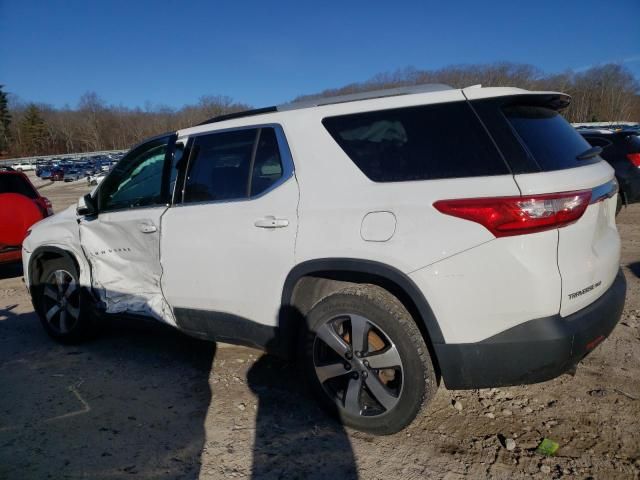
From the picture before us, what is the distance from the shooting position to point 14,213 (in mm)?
6473

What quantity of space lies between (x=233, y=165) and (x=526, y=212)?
1.88 meters

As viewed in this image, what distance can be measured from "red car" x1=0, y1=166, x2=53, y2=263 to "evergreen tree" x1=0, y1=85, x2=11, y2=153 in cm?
11307

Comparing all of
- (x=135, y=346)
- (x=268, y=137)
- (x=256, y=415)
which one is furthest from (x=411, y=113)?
(x=135, y=346)

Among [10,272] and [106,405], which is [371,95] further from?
[10,272]

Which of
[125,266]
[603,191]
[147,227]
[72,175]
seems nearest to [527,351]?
[603,191]

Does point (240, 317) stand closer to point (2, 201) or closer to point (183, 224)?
point (183, 224)

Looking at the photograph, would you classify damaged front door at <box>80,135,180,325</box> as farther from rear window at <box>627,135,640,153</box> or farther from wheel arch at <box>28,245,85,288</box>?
rear window at <box>627,135,640,153</box>

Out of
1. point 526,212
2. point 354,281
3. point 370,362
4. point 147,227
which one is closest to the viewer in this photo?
point 526,212

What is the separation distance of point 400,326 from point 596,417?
1.38 metres

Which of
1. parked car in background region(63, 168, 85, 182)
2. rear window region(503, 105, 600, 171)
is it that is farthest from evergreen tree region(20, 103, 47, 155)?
rear window region(503, 105, 600, 171)

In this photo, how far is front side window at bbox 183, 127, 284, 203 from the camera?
2.91m

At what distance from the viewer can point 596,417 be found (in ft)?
8.88

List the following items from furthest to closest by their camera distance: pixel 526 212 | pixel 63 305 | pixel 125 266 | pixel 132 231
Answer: pixel 63 305 → pixel 125 266 → pixel 132 231 → pixel 526 212

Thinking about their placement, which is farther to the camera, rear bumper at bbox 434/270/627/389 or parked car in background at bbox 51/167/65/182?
parked car in background at bbox 51/167/65/182
